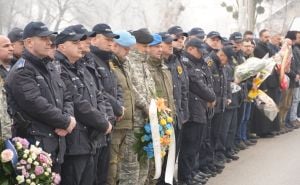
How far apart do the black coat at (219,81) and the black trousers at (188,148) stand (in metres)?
0.83

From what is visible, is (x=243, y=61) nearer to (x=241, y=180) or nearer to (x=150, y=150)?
(x=241, y=180)

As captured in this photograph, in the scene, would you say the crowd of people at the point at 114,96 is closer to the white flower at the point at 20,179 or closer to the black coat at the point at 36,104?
the black coat at the point at 36,104

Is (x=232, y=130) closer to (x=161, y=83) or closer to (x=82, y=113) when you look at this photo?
(x=161, y=83)

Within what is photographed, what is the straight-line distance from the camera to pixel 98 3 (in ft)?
74.3

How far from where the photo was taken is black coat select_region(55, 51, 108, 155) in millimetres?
4281

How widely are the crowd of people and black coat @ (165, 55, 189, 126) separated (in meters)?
0.01

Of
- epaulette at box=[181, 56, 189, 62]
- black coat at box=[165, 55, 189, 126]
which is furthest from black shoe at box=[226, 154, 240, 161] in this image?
epaulette at box=[181, 56, 189, 62]

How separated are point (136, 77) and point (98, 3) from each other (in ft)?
58.7

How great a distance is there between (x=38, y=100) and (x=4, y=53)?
101cm

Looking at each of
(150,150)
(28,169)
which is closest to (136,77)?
(150,150)

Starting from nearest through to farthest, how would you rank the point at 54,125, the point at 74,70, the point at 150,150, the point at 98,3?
the point at 54,125 < the point at 74,70 < the point at 150,150 < the point at 98,3

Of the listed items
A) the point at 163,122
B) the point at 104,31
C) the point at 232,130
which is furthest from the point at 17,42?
the point at 232,130

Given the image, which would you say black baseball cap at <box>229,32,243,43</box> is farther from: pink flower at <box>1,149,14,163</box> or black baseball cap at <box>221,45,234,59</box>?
pink flower at <box>1,149,14,163</box>

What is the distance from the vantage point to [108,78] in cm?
491
